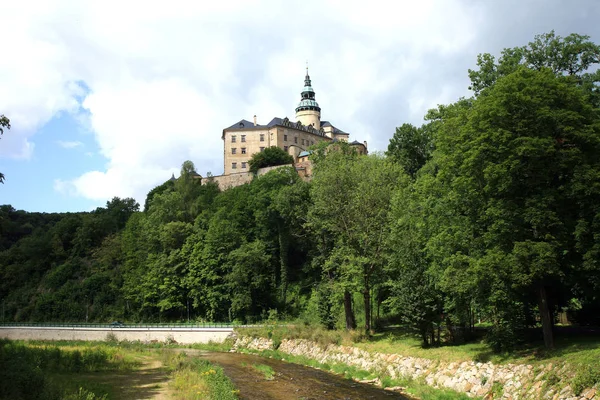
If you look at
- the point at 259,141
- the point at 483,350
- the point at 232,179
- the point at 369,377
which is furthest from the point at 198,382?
the point at 259,141

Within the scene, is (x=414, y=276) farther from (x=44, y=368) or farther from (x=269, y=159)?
(x=269, y=159)

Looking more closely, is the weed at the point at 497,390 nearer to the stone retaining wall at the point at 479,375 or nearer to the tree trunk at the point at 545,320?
the stone retaining wall at the point at 479,375

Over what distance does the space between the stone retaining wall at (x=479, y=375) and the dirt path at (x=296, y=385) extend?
7.34 ft

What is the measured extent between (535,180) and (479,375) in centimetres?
988

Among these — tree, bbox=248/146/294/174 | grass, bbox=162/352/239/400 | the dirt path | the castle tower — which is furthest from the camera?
the castle tower

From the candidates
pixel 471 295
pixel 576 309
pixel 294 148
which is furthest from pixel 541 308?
pixel 294 148

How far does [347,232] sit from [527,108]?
19026 millimetres

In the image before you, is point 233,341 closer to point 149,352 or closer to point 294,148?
point 149,352

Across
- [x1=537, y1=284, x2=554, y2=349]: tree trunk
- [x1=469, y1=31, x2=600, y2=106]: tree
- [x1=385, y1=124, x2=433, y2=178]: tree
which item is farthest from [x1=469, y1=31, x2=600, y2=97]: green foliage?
[x1=385, y1=124, x2=433, y2=178]: tree

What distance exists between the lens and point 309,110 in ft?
391

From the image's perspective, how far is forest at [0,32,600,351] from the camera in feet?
72.6

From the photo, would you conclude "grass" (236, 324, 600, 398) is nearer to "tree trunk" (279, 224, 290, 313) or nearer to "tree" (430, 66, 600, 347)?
"tree" (430, 66, 600, 347)

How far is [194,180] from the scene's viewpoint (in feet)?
273

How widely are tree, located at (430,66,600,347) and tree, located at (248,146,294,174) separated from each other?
64.2m
